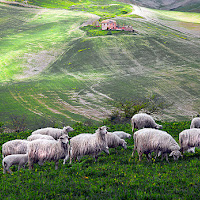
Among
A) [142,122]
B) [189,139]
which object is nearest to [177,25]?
[142,122]

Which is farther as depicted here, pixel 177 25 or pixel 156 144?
pixel 177 25

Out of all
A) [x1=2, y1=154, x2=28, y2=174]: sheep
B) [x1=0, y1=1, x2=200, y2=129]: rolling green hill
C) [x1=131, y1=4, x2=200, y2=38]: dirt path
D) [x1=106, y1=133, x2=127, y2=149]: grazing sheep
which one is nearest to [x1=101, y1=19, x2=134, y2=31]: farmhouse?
[x1=0, y1=1, x2=200, y2=129]: rolling green hill

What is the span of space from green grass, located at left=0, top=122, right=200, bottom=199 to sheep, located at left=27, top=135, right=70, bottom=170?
0.41 meters

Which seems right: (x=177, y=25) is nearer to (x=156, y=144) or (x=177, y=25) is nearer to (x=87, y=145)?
(x=156, y=144)

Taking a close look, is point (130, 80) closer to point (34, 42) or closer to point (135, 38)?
point (135, 38)

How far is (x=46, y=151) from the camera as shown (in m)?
11.6

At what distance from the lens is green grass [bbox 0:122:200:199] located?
8227 millimetres

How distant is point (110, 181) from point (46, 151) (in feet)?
12.1

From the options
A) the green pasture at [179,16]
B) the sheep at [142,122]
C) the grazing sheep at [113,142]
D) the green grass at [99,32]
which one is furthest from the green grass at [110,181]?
the green pasture at [179,16]

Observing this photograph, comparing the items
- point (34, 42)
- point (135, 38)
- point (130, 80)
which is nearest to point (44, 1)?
point (34, 42)

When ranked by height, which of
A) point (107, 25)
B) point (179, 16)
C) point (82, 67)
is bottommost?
point (82, 67)

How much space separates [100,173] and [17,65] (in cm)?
7430

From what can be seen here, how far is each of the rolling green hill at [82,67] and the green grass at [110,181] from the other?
29050 mm

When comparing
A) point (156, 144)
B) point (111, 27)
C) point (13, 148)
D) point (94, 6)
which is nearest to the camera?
point (156, 144)
